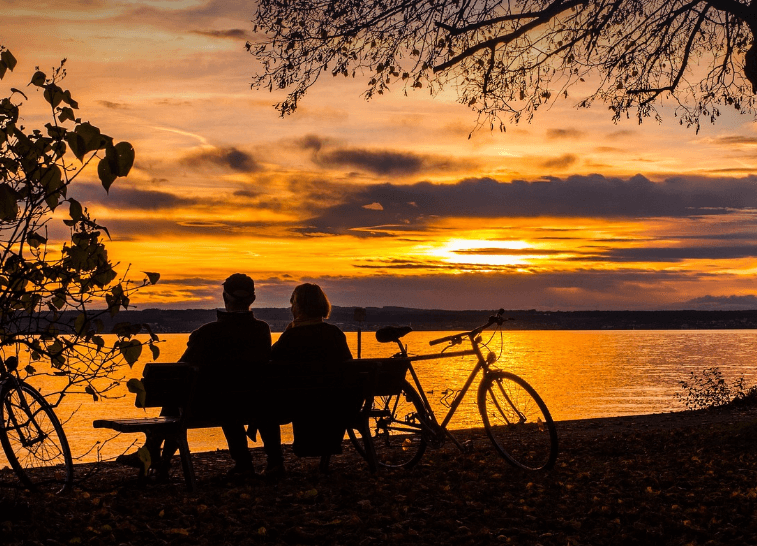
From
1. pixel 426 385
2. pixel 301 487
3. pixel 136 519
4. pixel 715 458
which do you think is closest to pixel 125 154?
pixel 136 519

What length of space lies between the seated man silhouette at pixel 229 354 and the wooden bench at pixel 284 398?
20 millimetres

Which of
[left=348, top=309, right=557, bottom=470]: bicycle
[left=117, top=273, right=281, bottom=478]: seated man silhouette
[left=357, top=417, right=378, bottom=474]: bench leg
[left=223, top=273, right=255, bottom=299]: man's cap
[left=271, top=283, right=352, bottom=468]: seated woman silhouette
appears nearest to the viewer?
[left=117, top=273, right=281, bottom=478]: seated man silhouette

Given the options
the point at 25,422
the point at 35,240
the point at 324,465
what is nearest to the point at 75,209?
the point at 35,240

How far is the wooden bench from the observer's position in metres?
7.20

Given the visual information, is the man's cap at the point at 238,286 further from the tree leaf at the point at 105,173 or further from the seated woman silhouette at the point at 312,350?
the tree leaf at the point at 105,173

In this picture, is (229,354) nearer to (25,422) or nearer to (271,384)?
(271,384)

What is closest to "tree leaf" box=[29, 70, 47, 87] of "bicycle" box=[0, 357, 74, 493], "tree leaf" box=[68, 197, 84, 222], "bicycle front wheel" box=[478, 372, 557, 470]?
"tree leaf" box=[68, 197, 84, 222]

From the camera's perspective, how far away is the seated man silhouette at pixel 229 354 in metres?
7.43

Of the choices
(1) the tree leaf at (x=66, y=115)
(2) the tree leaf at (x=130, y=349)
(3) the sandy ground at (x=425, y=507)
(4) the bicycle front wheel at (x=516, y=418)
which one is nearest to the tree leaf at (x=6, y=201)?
(1) the tree leaf at (x=66, y=115)

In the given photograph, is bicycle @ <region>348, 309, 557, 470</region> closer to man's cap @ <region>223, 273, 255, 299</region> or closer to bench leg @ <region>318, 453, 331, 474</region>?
bench leg @ <region>318, 453, 331, 474</region>

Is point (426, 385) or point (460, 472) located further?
point (426, 385)

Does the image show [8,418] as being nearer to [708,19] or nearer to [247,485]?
[247,485]

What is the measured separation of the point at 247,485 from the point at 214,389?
924 mm

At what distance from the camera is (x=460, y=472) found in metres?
8.10
